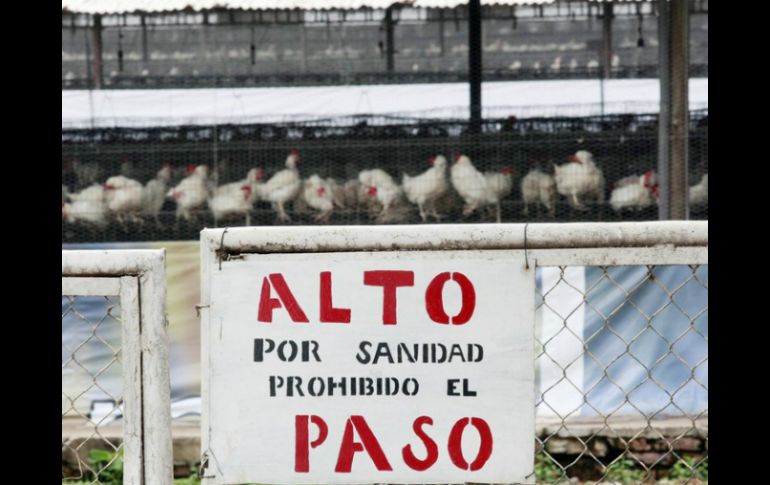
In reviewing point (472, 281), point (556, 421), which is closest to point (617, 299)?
point (556, 421)

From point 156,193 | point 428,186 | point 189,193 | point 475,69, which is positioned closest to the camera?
point 475,69

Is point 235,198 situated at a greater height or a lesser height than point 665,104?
lesser

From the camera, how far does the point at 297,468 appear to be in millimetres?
1507

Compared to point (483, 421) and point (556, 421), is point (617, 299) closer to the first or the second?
point (556, 421)

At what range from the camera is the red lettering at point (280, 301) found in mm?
1480

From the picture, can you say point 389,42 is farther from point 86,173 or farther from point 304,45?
point 86,173

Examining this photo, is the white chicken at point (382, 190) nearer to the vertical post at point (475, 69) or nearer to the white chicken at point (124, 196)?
the vertical post at point (475, 69)

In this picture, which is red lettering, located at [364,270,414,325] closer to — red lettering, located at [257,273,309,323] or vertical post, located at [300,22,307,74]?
red lettering, located at [257,273,309,323]

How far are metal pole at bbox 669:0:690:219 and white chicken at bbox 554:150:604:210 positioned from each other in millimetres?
1796

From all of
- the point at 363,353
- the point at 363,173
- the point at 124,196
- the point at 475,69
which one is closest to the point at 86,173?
the point at 124,196

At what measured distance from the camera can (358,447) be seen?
58.9 inches

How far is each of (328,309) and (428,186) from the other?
6.79 m

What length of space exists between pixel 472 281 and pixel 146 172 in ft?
23.9

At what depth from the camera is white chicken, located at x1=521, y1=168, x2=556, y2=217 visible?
7.89 metres
